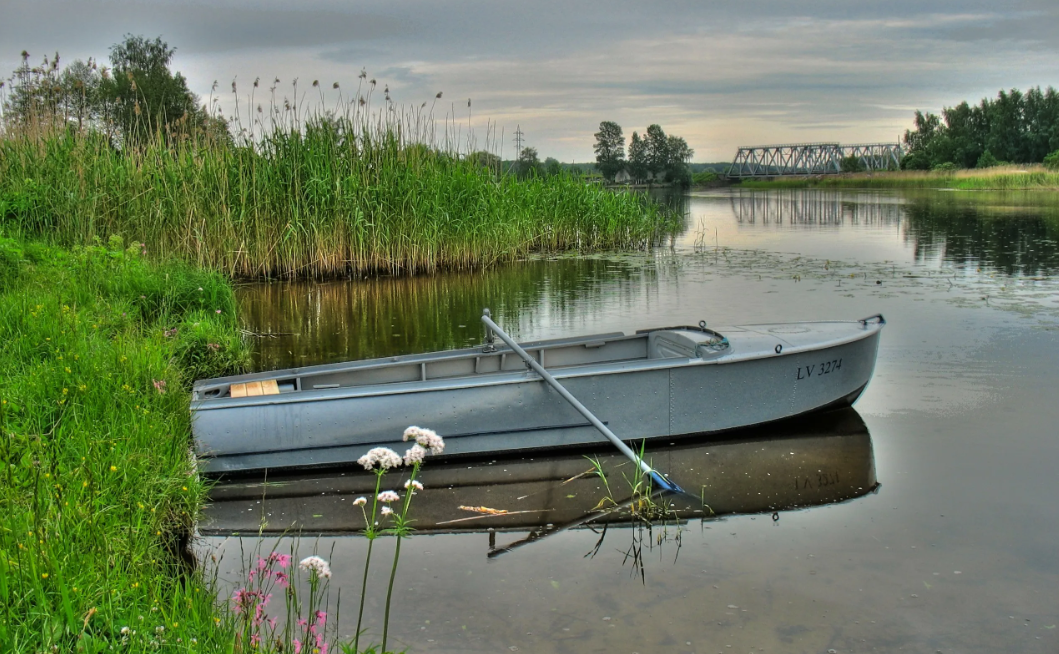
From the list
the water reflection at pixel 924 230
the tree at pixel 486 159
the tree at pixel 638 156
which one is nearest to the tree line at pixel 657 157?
the tree at pixel 638 156

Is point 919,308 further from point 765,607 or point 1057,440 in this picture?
point 765,607

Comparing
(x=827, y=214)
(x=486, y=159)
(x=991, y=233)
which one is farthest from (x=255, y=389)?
(x=827, y=214)

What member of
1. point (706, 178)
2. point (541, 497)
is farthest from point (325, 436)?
point (706, 178)

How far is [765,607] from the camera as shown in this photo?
12.6 ft

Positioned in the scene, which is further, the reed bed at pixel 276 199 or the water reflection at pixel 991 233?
the water reflection at pixel 991 233

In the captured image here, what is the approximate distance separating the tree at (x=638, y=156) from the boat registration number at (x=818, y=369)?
63.9 metres

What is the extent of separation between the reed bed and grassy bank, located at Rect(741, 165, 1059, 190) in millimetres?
34767

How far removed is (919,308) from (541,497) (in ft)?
23.6

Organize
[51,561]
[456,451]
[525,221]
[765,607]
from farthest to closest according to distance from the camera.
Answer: [525,221] → [456,451] → [765,607] → [51,561]

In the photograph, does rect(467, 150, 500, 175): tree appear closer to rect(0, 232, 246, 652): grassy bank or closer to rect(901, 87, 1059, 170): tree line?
rect(0, 232, 246, 652): grassy bank

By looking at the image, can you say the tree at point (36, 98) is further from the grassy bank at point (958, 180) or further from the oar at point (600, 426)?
the grassy bank at point (958, 180)

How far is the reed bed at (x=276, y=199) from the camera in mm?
10961

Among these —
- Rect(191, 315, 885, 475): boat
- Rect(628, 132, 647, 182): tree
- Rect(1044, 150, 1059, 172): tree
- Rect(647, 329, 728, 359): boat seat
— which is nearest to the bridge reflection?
Rect(1044, 150, 1059, 172): tree

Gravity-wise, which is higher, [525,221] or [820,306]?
[525,221]
